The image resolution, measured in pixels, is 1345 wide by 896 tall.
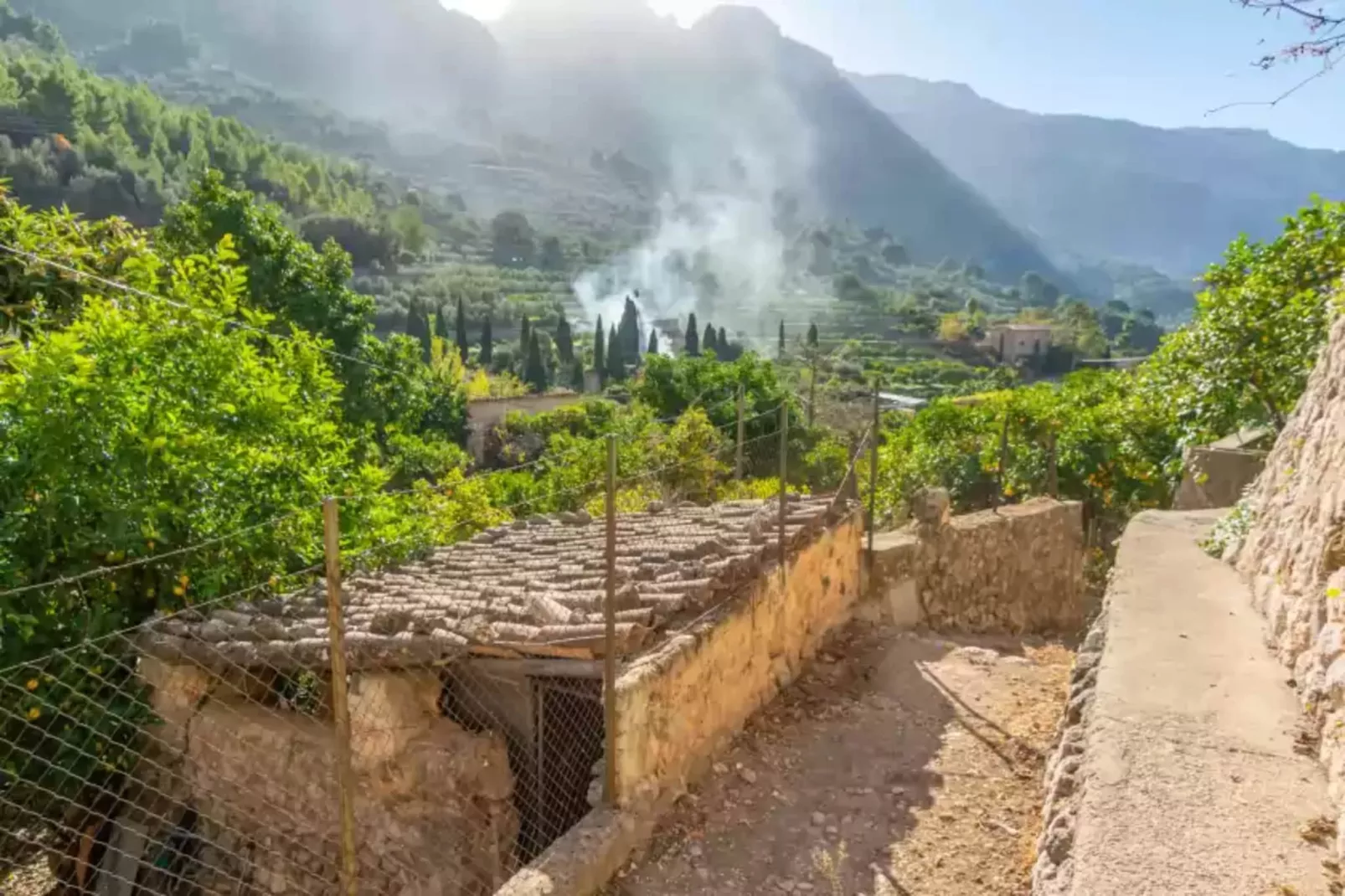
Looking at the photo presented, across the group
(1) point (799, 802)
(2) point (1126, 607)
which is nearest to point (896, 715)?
(1) point (799, 802)

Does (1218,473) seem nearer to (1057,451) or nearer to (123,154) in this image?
(1057,451)

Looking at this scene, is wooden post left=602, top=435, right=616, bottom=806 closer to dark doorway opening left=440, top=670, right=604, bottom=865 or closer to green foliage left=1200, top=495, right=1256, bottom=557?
dark doorway opening left=440, top=670, right=604, bottom=865

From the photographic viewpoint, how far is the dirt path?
14.7 feet

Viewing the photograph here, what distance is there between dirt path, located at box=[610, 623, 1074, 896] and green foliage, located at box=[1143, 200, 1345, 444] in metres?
4.70

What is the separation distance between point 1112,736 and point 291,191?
339ft

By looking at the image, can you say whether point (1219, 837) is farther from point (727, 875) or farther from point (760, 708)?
point (760, 708)

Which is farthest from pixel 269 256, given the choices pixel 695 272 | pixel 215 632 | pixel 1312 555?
pixel 695 272

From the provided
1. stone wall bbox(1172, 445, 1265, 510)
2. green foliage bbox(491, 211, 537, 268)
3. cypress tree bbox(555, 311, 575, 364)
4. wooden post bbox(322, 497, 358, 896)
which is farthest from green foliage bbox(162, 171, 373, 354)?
green foliage bbox(491, 211, 537, 268)

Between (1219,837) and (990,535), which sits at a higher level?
(1219,837)

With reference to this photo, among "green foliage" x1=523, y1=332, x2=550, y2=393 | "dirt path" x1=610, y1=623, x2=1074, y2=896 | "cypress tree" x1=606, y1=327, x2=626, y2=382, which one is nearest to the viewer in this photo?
"dirt path" x1=610, y1=623, x2=1074, y2=896

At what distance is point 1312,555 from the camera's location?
4.21m

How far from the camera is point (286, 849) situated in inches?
202

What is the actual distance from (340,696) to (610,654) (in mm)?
1364

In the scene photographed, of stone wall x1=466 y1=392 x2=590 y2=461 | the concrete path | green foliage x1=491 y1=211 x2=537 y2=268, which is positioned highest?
green foliage x1=491 y1=211 x2=537 y2=268
